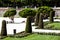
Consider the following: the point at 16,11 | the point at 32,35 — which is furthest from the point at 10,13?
the point at 32,35

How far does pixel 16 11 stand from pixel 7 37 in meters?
25.1

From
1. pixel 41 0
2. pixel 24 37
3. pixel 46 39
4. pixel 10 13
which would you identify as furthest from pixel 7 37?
pixel 41 0

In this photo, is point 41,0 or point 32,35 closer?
point 32,35

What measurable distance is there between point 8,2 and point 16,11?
9.98 m

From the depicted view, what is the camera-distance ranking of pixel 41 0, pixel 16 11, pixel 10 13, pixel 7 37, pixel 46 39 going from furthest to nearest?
1. pixel 41 0
2. pixel 16 11
3. pixel 10 13
4. pixel 7 37
5. pixel 46 39

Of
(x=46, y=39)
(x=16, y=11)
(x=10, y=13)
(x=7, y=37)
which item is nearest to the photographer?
(x=46, y=39)

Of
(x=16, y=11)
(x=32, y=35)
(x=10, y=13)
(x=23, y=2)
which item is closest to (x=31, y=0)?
(x=23, y=2)

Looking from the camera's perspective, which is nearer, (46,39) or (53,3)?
(46,39)

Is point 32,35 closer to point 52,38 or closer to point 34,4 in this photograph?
point 52,38

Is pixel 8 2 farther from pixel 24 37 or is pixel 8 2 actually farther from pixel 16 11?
pixel 24 37

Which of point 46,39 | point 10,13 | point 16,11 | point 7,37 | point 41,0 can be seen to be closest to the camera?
point 46,39

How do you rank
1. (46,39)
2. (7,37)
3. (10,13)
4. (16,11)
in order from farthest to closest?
(16,11) < (10,13) < (7,37) < (46,39)

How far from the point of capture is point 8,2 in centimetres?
5103

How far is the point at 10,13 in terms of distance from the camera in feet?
124
